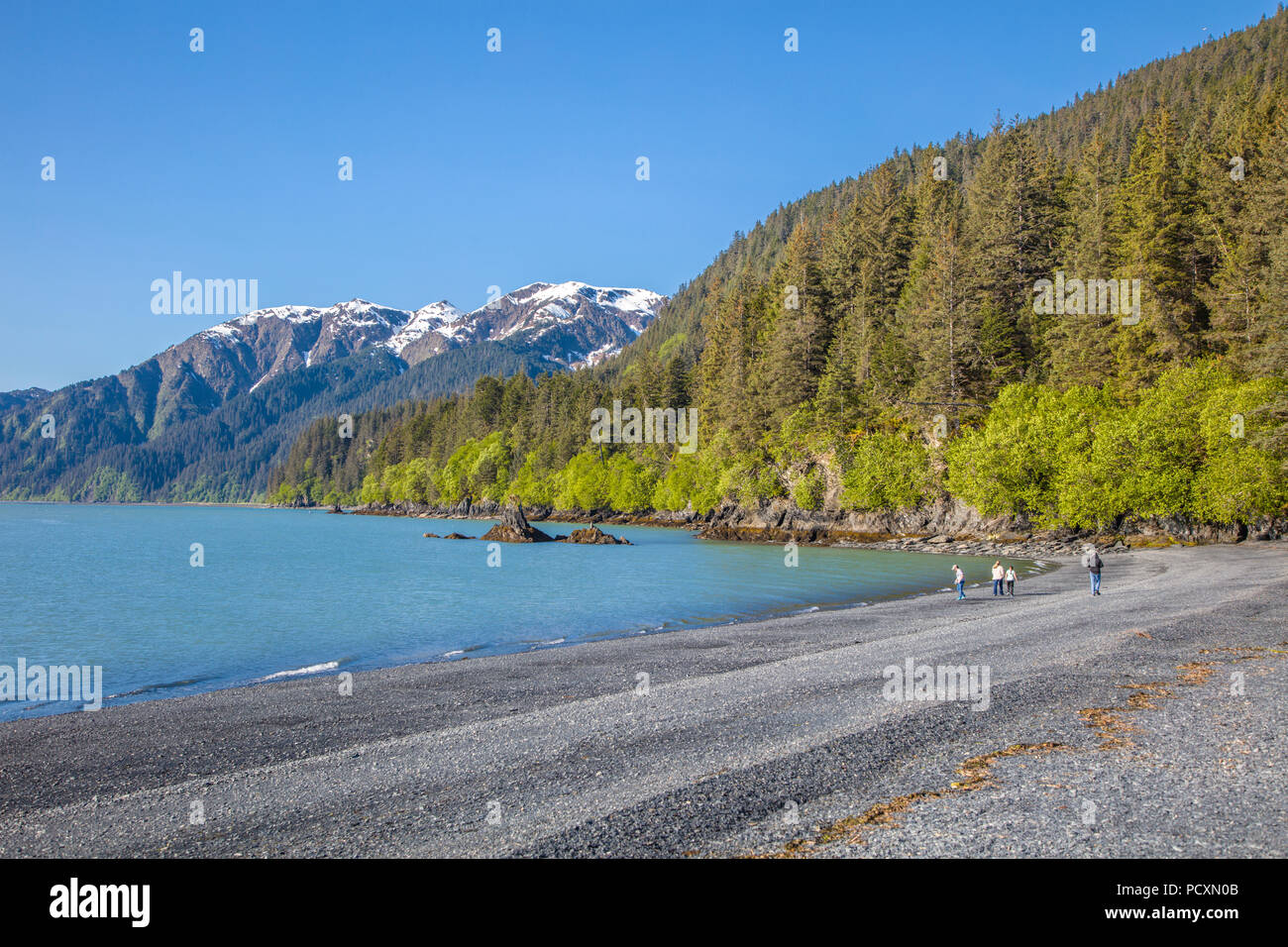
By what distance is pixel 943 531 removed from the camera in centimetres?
6944

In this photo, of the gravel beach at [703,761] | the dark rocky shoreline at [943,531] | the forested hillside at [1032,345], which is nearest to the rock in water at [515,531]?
the dark rocky shoreline at [943,531]

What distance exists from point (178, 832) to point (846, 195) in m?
181

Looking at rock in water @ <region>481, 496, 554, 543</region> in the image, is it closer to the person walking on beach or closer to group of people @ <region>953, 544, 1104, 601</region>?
group of people @ <region>953, 544, 1104, 601</region>

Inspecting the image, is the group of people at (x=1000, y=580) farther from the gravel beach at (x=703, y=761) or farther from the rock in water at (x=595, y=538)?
the rock in water at (x=595, y=538)

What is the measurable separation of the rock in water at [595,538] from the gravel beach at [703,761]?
60.8m

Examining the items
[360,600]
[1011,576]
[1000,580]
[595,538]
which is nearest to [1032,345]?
[1000,580]

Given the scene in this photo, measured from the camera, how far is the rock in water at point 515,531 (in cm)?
8781

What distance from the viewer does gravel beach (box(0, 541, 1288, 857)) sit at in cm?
779

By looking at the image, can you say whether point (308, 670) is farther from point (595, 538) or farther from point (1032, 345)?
point (1032, 345)

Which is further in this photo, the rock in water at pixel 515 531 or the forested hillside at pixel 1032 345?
the rock in water at pixel 515 531

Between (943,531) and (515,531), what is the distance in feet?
165

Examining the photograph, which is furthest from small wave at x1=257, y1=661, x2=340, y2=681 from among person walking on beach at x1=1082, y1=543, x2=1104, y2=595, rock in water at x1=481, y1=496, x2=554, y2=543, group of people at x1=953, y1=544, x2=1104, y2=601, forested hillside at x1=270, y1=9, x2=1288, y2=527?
rock in water at x1=481, y1=496, x2=554, y2=543

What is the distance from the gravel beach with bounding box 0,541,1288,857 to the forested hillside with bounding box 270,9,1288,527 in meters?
37.9
